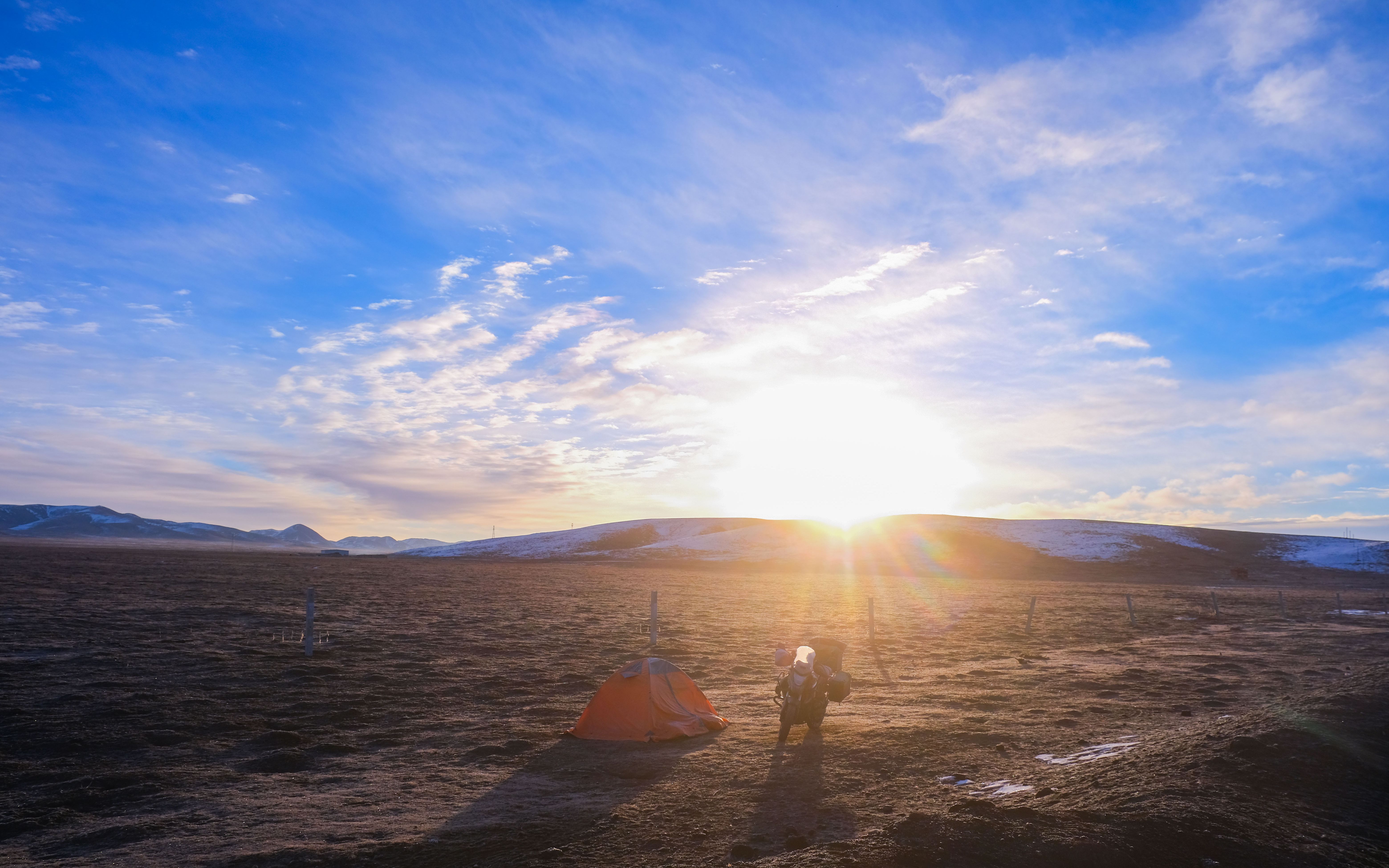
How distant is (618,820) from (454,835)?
1659 millimetres

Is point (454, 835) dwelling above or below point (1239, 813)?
below

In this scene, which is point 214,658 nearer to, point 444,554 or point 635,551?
point 635,551

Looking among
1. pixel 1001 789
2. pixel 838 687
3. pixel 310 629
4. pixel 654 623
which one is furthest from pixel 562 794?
pixel 654 623

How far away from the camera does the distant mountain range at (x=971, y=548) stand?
83.0 m

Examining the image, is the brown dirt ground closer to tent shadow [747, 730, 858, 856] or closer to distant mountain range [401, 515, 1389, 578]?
tent shadow [747, 730, 858, 856]

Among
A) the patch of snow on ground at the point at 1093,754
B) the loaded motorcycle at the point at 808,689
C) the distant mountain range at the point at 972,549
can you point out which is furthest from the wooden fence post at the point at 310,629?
the distant mountain range at the point at 972,549

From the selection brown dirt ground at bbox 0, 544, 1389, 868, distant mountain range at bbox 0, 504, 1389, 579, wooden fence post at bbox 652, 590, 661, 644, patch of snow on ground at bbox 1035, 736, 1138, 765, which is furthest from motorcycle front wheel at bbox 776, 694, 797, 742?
distant mountain range at bbox 0, 504, 1389, 579

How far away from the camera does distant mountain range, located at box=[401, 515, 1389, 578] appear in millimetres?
83000

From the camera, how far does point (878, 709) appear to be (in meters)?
14.1

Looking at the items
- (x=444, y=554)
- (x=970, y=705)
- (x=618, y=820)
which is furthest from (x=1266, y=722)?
(x=444, y=554)

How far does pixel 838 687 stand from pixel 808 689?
2.46 feet

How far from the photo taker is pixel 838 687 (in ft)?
40.2

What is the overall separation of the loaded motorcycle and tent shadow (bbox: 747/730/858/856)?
866 millimetres

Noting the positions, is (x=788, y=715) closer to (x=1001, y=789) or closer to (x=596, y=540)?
(x=1001, y=789)
